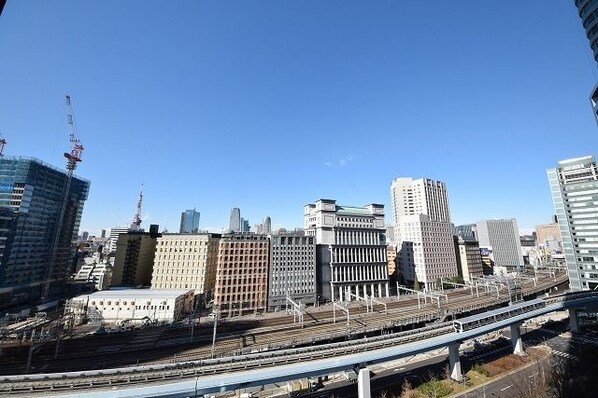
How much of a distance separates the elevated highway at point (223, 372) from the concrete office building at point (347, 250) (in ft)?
226

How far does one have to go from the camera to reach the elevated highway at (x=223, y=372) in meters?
33.3

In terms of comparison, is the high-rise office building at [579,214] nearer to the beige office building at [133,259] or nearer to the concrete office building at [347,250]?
the concrete office building at [347,250]

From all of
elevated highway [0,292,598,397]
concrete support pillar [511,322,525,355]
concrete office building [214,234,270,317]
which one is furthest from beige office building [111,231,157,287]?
concrete support pillar [511,322,525,355]

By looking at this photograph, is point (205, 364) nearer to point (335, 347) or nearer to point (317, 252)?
point (335, 347)

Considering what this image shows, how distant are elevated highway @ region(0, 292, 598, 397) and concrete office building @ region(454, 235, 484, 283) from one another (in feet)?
467

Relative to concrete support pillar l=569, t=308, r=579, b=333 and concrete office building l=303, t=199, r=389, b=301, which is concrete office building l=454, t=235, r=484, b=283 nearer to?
concrete office building l=303, t=199, r=389, b=301

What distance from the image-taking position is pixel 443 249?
157 meters

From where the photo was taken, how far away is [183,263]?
124 metres

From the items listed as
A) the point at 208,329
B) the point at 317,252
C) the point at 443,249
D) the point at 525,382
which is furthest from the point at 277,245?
the point at 443,249

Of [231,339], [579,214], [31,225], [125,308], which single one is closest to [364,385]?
[231,339]

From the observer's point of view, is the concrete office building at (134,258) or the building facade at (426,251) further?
the building facade at (426,251)

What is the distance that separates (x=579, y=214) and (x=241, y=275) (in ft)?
469

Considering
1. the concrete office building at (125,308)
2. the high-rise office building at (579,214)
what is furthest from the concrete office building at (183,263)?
the high-rise office building at (579,214)

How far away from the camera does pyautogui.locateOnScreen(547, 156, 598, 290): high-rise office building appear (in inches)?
4331
